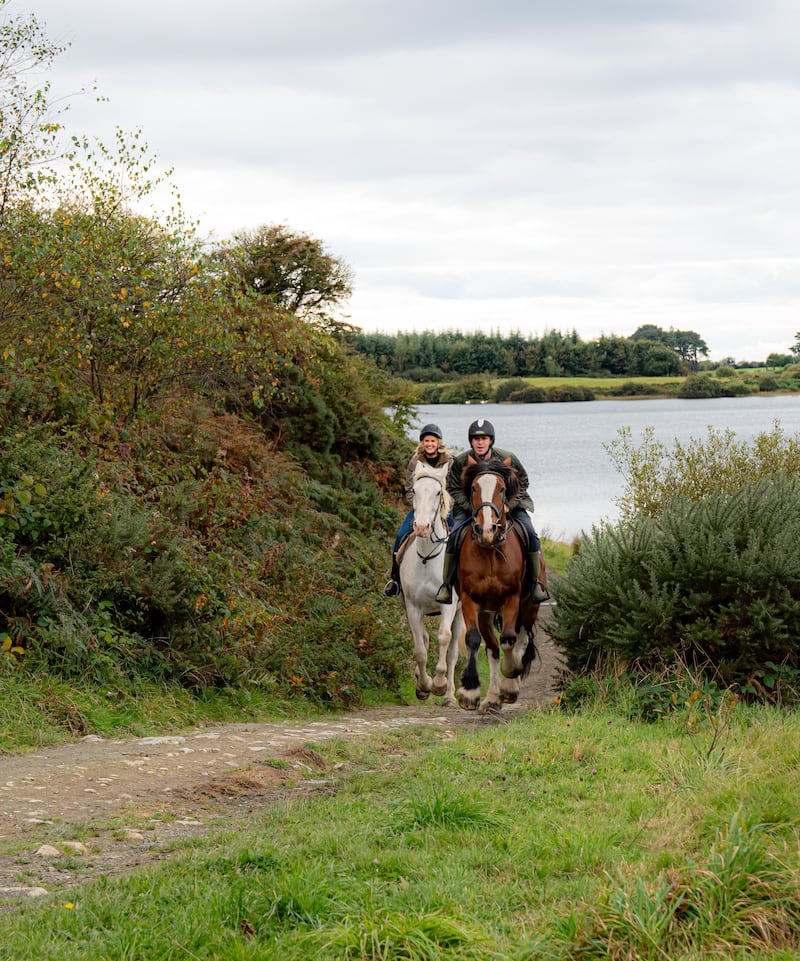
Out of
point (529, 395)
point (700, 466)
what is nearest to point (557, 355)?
point (529, 395)

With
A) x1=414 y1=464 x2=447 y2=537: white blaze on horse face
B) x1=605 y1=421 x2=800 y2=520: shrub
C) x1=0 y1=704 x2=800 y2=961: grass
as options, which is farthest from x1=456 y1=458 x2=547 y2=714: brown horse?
x1=605 y1=421 x2=800 y2=520: shrub

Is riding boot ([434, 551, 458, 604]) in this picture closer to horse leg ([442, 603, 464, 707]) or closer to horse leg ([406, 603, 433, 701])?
horse leg ([406, 603, 433, 701])

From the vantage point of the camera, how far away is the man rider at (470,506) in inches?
468

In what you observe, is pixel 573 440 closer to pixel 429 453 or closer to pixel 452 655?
pixel 452 655

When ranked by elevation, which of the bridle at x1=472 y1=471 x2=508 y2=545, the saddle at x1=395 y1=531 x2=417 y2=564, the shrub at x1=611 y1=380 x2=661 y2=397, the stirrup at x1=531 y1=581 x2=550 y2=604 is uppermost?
the shrub at x1=611 y1=380 x2=661 y2=397

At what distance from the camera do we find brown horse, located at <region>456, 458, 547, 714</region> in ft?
37.0

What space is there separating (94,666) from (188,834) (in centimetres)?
458

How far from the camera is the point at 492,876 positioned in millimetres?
5609

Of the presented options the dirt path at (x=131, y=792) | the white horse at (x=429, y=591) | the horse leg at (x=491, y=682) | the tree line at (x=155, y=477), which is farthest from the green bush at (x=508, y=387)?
the dirt path at (x=131, y=792)

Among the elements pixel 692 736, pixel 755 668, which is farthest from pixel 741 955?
pixel 755 668

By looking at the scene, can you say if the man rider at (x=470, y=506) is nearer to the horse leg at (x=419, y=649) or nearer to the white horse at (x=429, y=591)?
the white horse at (x=429, y=591)

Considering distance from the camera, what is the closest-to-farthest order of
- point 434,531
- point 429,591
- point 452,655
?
point 434,531, point 429,591, point 452,655

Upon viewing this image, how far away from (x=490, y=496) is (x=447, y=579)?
180 cm

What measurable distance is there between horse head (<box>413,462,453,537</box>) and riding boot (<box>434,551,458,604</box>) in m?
0.83
